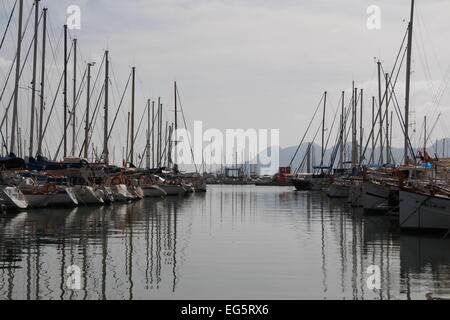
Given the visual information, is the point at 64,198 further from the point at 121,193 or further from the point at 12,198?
the point at 121,193

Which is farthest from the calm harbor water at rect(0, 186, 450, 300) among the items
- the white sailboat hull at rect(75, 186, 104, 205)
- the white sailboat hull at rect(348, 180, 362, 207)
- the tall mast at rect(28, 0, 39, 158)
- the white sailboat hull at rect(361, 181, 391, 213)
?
the white sailboat hull at rect(348, 180, 362, 207)

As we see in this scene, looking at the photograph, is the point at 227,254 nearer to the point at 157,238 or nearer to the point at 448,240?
the point at 157,238

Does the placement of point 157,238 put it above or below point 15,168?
below

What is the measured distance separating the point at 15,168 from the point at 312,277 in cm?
2939

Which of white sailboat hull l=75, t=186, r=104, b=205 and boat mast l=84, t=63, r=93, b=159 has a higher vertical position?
boat mast l=84, t=63, r=93, b=159

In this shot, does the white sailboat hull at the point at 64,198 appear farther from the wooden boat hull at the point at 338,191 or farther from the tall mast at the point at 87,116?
the wooden boat hull at the point at 338,191

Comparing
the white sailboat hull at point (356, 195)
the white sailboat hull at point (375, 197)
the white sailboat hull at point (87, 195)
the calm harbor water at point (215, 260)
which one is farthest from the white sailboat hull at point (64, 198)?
the white sailboat hull at point (356, 195)

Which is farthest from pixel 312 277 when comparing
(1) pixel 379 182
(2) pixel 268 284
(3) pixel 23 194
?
(3) pixel 23 194

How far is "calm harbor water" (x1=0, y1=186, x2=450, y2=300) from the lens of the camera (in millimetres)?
15992

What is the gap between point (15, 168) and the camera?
42719mm

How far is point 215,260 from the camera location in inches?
843

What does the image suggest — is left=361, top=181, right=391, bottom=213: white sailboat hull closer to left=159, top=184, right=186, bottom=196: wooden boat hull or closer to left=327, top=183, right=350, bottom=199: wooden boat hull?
left=327, top=183, right=350, bottom=199: wooden boat hull

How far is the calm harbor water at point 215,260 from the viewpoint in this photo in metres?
16.0

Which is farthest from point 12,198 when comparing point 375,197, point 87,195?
point 375,197
